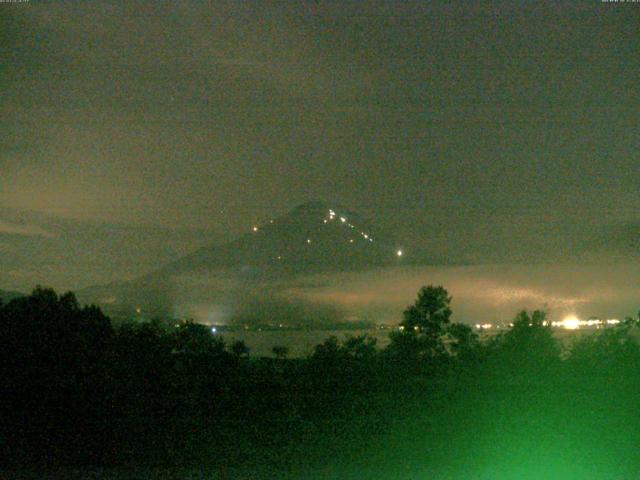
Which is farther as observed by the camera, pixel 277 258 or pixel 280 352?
pixel 277 258

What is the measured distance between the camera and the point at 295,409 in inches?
485

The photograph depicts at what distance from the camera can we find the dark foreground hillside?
33.9 ft

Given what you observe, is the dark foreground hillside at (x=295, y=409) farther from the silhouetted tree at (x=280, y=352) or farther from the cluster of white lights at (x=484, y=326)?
the cluster of white lights at (x=484, y=326)

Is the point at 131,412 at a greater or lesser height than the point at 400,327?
lesser

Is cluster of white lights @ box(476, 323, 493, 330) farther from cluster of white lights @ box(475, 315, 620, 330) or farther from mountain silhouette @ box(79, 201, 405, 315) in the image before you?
mountain silhouette @ box(79, 201, 405, 315)

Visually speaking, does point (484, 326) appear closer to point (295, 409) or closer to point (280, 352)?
point (280, 352)

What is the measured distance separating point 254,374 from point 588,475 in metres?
6.01

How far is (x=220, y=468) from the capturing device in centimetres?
1005

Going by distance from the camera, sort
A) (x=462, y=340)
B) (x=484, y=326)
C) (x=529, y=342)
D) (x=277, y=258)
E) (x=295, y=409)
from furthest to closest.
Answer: (x=277, y=258)
(x=484, y=326)
(x=462, y=340)
(x=529, y=342)
(x=295, y=409)

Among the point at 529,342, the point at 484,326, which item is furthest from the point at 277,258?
the point at 529,342

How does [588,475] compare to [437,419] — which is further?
[437,419]

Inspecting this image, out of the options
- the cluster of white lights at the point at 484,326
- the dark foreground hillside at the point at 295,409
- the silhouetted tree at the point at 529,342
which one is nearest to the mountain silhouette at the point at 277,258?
the cluster of white lights at the point at 484,326

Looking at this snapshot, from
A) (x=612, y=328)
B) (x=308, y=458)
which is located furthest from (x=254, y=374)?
(x=612, y=328)

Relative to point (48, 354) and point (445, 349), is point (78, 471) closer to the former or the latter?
point (48, 354)
